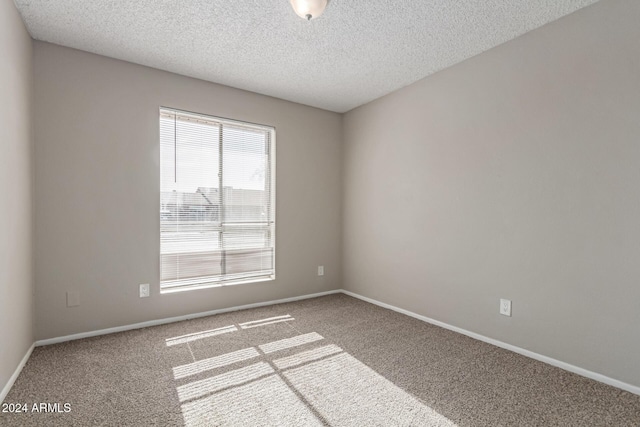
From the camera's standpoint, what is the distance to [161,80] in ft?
10.3

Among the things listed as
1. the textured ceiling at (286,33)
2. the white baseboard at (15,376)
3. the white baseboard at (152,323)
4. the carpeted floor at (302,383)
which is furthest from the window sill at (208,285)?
the textured ceiling at (286,33)

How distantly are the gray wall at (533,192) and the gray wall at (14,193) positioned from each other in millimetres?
3288

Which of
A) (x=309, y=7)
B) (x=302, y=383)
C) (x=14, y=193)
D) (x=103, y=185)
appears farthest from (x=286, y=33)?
(x=302, y=383)

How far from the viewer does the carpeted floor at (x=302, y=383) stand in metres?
1.75

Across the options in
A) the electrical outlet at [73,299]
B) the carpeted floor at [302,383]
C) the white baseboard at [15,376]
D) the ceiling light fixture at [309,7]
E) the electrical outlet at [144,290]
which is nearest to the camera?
the carpeted floor at [302,383]

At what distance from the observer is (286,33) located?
8.27 feet

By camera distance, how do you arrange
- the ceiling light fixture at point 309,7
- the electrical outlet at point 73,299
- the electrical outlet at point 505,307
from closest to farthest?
the ceiling light fixture at point 309,7 → the electrical outlet at point 505,307 → the electrical outlet at point 73,299

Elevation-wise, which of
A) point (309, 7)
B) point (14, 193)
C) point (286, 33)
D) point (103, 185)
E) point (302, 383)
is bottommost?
point (302, 383)

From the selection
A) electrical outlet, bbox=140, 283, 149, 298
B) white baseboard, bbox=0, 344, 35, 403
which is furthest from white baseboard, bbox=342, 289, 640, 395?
white baseboard, bbox=0, 344, 35, 403

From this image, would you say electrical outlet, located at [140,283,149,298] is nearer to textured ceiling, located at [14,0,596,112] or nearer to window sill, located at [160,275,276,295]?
window sill, located at [160,275,276,295]

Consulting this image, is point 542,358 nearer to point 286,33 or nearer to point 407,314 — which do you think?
point 407,314

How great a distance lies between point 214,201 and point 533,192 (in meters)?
3.03

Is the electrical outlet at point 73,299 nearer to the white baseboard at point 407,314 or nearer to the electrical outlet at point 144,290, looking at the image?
the white baseboard at point 407,314

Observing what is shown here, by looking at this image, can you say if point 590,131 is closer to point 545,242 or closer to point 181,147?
point 545,242
